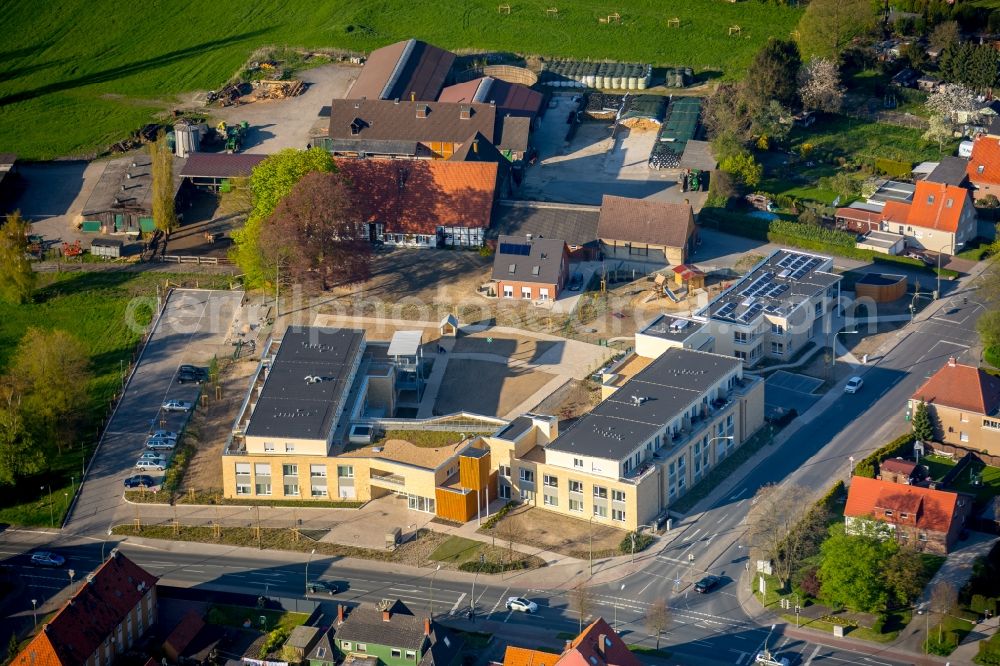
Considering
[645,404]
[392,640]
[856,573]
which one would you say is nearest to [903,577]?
[856,573]

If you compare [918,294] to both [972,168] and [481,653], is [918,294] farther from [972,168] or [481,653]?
[481,653]

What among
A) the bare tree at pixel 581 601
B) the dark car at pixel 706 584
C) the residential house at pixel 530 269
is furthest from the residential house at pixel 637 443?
the residential house at pixel 530 269

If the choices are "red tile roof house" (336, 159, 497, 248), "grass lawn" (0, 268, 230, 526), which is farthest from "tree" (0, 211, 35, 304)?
"red tile roof house" (336, 159, 497, 248)

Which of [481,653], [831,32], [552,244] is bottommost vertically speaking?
[481,653]

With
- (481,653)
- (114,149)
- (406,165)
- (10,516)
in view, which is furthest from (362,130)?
(481,653)

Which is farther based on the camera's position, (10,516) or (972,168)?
(972,168)

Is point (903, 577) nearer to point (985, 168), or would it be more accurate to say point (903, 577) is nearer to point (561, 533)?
point (561, 533)
